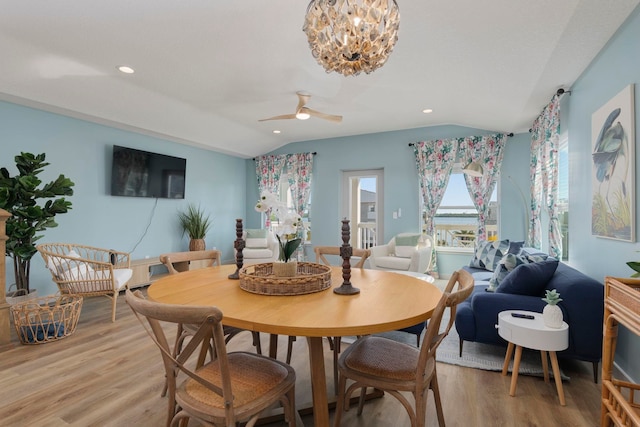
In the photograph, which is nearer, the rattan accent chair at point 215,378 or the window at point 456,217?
the rattan accent chair at point 215,378

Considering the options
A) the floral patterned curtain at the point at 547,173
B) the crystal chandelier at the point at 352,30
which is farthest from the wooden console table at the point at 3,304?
the floral patterned curtain at the point at 547,173

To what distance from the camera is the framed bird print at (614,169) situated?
2.07 metres

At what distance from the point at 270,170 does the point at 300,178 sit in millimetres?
784

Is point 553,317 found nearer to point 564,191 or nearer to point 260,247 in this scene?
point 564,191

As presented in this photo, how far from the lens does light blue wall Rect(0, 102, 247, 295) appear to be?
3.87m

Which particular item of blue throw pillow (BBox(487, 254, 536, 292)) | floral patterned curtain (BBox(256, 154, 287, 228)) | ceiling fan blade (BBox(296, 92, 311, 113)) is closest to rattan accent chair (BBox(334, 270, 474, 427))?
blue throw pillow (BBox(487, 254, 536, 292))

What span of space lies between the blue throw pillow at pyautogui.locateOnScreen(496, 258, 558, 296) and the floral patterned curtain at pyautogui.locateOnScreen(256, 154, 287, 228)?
5141 millimetres

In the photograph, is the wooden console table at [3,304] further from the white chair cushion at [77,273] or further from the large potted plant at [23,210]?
the white chair cushion at [77,273]

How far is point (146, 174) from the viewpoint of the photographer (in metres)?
5.13

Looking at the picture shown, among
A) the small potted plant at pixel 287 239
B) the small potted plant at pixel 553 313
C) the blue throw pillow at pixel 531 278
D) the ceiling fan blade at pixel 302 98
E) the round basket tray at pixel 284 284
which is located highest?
the ceiling fan blade at pixel 302 98

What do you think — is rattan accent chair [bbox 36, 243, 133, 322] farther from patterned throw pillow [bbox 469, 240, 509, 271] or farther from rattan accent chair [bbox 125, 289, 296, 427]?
patterned throw pillow [bbox 469, 240, 509, 271]

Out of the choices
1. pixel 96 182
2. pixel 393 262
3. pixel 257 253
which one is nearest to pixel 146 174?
pixel 96 182

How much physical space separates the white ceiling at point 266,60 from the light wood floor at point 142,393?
249 centimetres

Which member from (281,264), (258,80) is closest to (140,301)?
(281,264)
